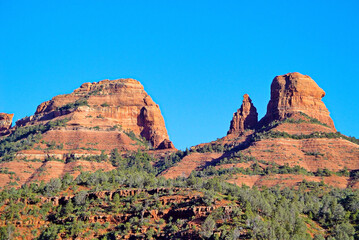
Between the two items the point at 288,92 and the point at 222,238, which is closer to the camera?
the point at 222,238

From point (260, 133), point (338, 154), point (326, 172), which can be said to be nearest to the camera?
point (326, 172)

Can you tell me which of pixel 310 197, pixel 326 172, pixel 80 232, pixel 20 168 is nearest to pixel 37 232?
pixel 80 232

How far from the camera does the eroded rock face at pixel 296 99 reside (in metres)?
190

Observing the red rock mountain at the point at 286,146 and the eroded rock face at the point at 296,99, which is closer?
the red rock mountain at the point at 286,146

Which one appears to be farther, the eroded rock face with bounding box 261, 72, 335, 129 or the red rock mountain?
the eroded rock face with bounding box 261, 72, 335, 129

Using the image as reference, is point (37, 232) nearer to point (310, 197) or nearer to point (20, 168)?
point (310, 197)

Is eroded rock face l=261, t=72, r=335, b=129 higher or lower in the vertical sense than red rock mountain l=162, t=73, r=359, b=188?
higher

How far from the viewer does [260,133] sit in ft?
589

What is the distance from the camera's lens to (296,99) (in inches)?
7549

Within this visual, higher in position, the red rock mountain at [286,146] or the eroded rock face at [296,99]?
the eroded rock face at [296,99]

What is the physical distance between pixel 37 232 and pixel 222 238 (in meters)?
24.6

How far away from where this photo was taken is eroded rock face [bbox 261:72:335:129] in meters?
190

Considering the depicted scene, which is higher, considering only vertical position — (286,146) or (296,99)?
(296,99)

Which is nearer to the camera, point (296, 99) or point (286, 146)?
point (286, 146)
